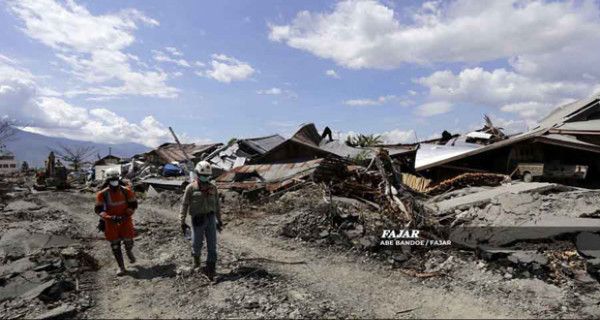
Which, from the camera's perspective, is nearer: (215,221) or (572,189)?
(215,221)

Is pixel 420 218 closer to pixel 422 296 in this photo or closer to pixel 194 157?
pixel 422 296

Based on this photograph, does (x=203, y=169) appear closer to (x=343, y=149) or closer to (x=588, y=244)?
(x=588, y=244)

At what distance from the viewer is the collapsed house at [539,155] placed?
15430 millimetres

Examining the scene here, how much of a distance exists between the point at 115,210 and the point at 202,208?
1877 mm

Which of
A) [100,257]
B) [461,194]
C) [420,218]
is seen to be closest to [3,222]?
[100,257]

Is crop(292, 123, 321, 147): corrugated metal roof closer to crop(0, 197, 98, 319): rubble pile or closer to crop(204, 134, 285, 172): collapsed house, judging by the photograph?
crop(204, 134, 285, 172): collapsed house

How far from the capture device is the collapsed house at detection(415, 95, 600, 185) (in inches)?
607

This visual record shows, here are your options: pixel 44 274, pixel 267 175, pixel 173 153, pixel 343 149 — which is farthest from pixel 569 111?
pixel 173 153

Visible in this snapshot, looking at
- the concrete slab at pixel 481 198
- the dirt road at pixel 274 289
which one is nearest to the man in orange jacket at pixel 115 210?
the dirt road at pixel 274 289

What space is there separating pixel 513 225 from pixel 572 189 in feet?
11.5

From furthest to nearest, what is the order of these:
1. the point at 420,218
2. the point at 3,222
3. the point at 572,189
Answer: the point at 3,222, the point at 572,189, the point at 420,218

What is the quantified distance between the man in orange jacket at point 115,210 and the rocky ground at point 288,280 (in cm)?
66

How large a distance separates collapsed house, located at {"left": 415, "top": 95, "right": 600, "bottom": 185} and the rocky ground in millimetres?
6243

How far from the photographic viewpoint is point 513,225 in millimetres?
9273
